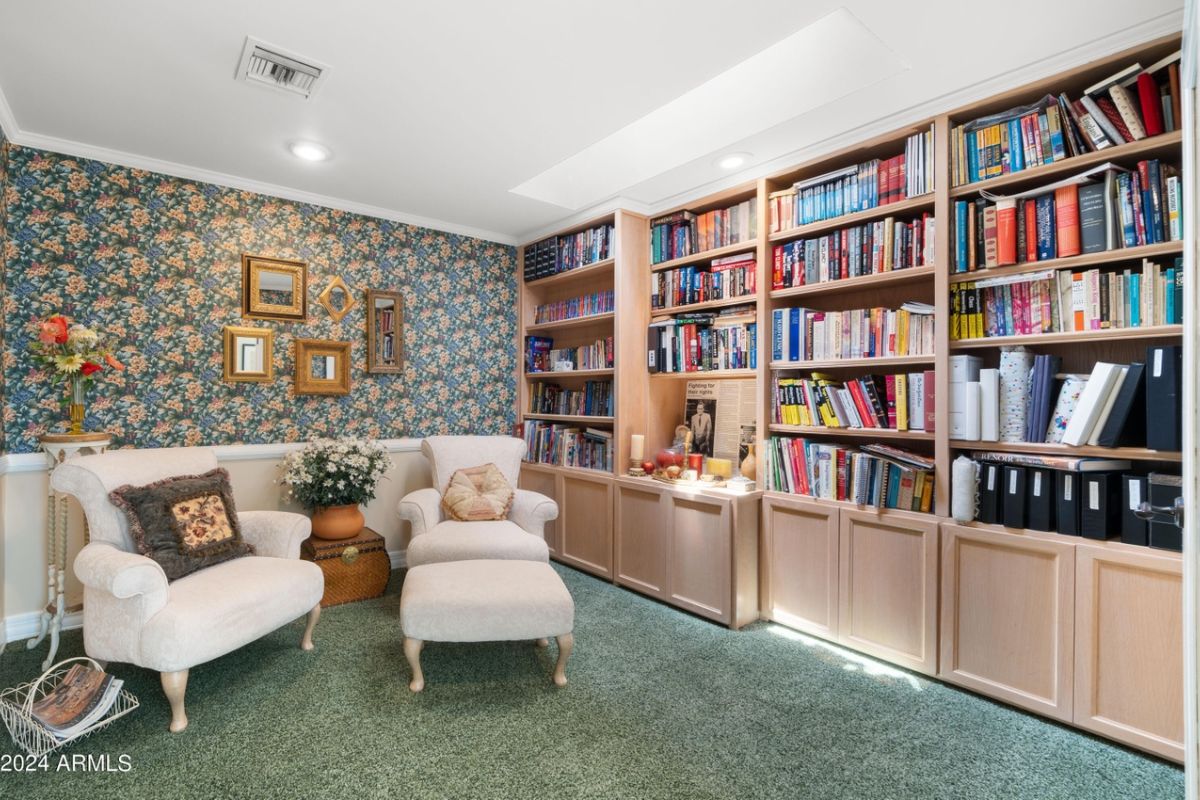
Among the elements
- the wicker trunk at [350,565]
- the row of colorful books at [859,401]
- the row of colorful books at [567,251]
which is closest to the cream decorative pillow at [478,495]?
the wicker trunk at [350,565]

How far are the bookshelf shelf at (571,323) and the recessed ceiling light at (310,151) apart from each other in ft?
5.77

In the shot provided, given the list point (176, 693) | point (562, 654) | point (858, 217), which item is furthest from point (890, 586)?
point (176, 693)

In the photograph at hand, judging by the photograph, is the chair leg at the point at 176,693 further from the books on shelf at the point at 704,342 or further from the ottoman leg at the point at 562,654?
the books on shelf at the point at 704,342

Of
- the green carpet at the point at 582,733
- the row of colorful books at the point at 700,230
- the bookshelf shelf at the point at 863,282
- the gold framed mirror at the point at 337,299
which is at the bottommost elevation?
the green carpet at the point at 582,733

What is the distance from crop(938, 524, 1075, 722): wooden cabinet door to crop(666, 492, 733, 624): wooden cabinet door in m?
0.99

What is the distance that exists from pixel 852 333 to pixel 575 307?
1.98m

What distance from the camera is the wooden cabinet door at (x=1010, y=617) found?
2.12m

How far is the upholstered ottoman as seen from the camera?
2273mm

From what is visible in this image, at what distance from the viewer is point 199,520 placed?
2518 millimetres

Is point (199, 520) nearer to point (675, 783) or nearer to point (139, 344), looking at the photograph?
point (139, 344)

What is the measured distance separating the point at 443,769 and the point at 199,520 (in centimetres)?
154

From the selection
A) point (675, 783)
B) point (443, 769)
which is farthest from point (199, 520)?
point (675, 783)

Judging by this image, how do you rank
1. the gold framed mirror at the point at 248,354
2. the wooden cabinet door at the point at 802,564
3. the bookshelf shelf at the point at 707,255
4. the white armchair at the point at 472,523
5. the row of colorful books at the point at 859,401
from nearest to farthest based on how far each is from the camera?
1. the row of colorful books at the point at 859,401
2. the wooden cabinet door at the point at 802,564
3. the white armchair at the point at 472,523
4. the bookshelf shelf at the point at 707,255
5. the gold framed mirror at the point at 248,354

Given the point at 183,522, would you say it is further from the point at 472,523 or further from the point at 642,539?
the point at 642,539
